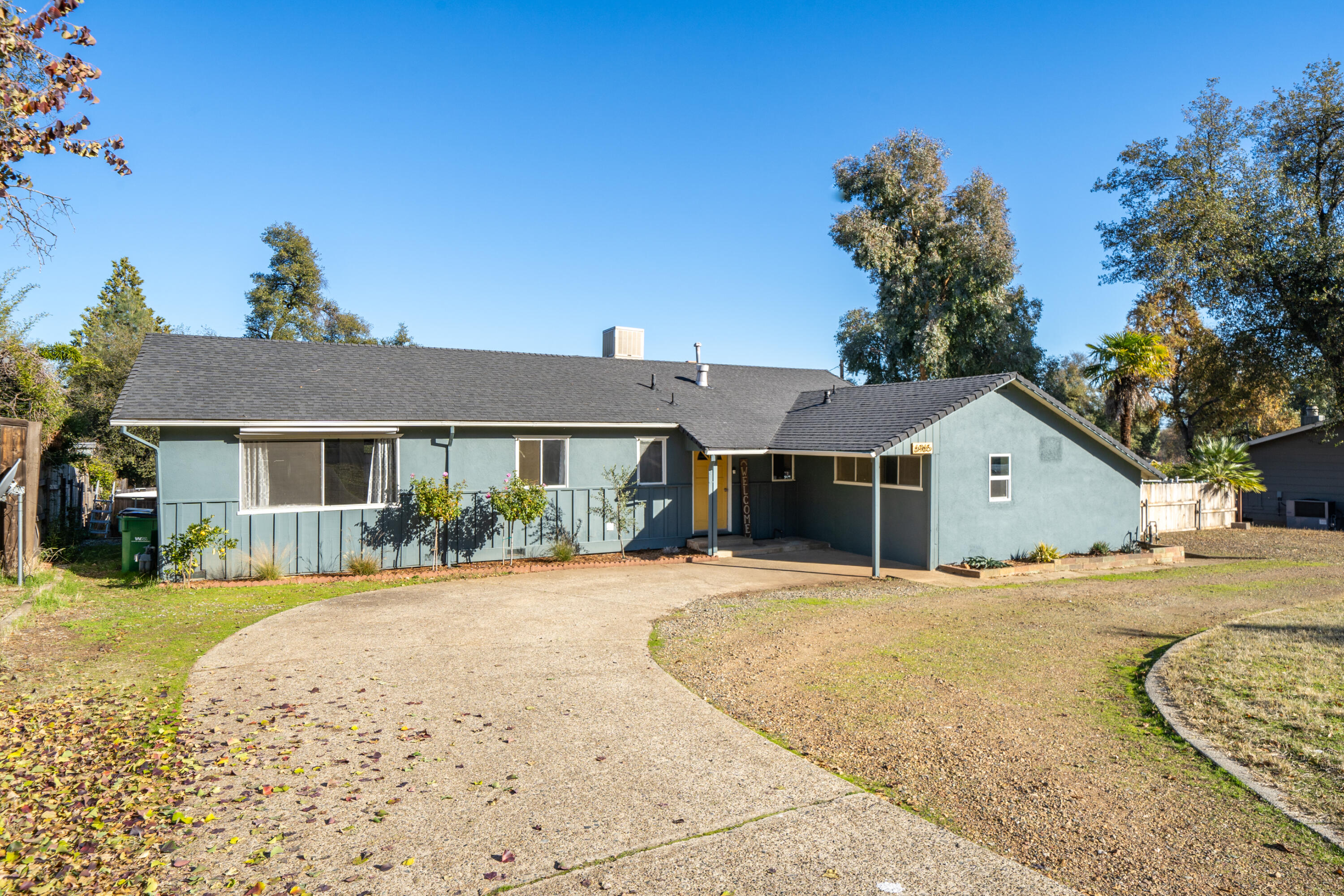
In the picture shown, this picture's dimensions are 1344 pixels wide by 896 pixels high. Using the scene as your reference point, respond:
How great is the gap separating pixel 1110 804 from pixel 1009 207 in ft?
99.4

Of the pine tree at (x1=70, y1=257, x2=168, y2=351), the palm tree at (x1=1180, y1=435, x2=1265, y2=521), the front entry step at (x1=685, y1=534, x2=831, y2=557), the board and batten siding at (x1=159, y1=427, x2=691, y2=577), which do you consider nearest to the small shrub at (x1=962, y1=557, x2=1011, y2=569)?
the front entry step at (x1=685, y1=534, x2=831, y2=557)

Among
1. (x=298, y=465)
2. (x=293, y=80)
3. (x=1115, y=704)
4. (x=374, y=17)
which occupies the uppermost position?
(x=374, y=17)

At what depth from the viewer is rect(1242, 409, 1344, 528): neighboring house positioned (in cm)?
2289

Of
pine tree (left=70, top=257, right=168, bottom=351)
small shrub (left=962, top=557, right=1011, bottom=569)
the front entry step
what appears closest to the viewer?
small shrub (left=962, top=557, right=1011, bottom=569)

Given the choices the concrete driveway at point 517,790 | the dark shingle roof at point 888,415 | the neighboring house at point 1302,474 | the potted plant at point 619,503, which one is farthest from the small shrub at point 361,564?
the neighboring house at point 1302,474

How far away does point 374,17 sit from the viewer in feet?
49.9

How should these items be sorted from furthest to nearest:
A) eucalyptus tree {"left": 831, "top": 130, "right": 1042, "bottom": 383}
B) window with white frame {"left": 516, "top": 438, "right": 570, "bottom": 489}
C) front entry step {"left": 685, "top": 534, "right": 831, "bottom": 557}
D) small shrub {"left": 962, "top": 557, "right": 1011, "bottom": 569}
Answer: eucalyptus tree {"left": 831, "top": 130, "right": 1042, "bottom": 383}
front entry step {"left": 685, "top": 534, "right": 831, "bottom": 557}
window with white frame {"left": 516, "top": 438, "right": 570, "bottom": 489}
small shrub {"left": 962, "top": 557, "right": 1011, "bottom": 569}

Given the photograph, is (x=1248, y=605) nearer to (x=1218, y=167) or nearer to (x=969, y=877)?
(x=969, y=877)

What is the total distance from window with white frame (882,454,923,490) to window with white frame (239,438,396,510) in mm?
9846

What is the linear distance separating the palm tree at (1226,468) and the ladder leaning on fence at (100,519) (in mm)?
29669

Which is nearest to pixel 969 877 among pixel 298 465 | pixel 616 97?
pixel 298 465

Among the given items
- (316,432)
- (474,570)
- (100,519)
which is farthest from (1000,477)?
(100,519)

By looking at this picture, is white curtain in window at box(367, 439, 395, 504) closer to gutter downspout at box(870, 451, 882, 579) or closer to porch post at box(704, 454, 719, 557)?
porch post at box(704, 454, 719, 557)

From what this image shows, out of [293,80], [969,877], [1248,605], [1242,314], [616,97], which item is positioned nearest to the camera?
[969,877]
